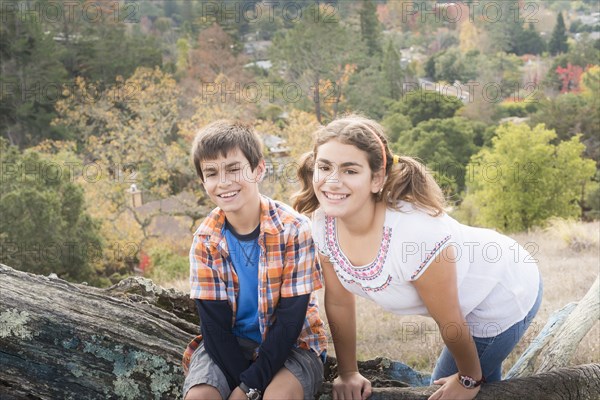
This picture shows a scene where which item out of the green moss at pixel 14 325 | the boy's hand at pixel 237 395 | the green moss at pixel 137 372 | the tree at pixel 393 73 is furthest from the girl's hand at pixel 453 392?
the tree at pixel 393 73

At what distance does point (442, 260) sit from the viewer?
92.7 inches

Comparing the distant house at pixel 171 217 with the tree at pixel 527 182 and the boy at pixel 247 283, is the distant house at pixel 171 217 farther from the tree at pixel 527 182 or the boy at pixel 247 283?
the boy at pixel 247 283

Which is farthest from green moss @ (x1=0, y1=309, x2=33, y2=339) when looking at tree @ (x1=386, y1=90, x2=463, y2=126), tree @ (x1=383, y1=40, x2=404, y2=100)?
tree @ (x1=383, y1=40, x2=404, y2=100)

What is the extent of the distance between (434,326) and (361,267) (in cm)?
455

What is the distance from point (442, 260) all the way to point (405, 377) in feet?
3.30

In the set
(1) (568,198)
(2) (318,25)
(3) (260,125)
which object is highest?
(2) (318,25)

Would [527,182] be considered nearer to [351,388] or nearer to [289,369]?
[351,388]

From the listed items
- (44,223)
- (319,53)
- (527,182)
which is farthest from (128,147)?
(527,182)

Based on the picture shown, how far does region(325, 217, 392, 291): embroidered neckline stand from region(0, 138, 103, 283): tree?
954cm

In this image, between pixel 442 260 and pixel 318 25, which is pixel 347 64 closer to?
pixel 318 25

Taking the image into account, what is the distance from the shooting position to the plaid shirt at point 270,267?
258cm

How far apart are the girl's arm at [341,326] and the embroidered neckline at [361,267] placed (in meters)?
Result: 0.08

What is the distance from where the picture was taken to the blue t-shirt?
104 inches

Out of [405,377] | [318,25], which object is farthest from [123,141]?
[405,377]
